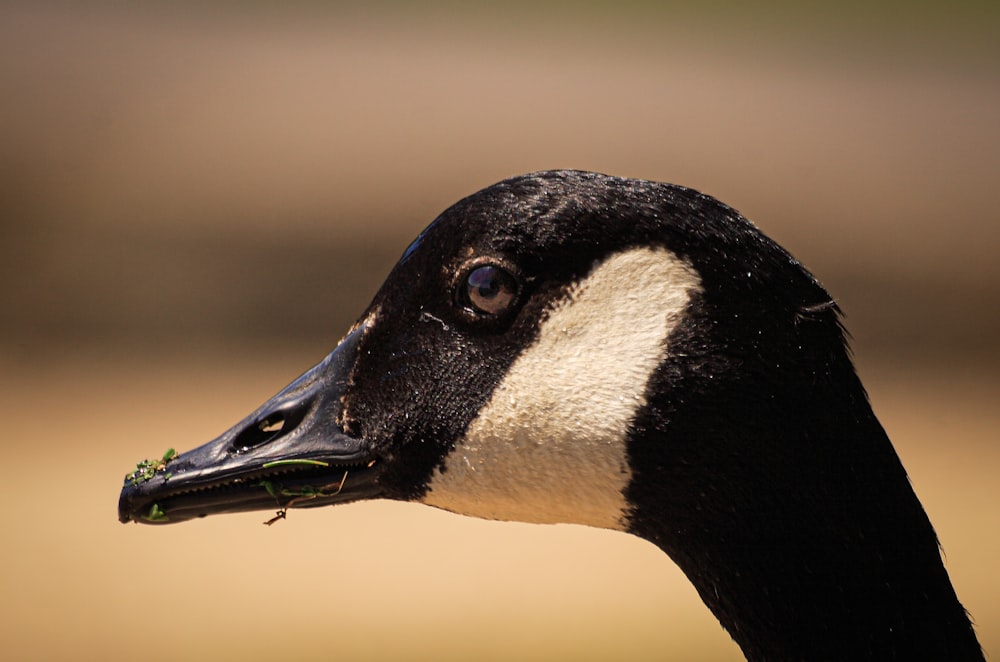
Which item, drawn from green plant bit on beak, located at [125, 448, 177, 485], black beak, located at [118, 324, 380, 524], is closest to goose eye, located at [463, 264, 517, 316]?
black beak, located at [118, 324, 380, 524]

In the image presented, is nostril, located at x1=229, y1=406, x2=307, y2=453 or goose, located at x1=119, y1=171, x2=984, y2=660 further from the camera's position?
nostril, located at x1=229, y1=406, x2=307, y2=453

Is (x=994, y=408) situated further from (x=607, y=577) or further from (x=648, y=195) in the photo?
(x=648, y=195)

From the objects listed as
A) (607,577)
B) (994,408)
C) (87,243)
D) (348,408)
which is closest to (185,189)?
(87,243)

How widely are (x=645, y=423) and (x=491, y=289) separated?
0.31m

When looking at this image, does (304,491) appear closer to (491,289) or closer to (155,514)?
(155,514)

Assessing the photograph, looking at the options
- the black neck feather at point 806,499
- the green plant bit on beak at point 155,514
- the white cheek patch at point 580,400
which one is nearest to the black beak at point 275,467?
the green plant bit on beak at point 155,514

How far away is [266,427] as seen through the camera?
180cm

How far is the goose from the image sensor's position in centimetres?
157

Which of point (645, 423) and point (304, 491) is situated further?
point (304, 491)

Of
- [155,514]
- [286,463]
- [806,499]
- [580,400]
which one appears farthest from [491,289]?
[155,514]

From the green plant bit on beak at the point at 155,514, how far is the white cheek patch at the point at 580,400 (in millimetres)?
477

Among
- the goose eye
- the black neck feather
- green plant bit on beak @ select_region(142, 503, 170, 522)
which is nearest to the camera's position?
the black neck feather

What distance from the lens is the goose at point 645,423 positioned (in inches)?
61.7

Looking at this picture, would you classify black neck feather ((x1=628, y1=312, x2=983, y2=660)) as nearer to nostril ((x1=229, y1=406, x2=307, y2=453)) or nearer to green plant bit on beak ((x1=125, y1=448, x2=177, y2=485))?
nostril ((x1=229, y1=406, x2=307, y2=453))
